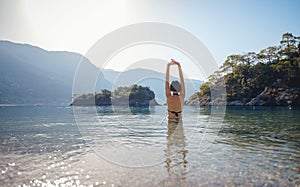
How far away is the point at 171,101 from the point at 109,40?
599 cm

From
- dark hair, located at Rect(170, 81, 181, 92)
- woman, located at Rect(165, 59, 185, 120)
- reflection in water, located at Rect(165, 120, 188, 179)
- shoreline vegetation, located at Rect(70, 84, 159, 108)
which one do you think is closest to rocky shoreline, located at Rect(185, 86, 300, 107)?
shoreline vegetation, located at Rect(70, 84, 159, 108)

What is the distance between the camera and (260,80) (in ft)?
329

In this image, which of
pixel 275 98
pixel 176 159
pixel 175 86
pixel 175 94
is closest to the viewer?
pixel 176 159

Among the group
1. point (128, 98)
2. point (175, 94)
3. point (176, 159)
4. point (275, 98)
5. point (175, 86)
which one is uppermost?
point (128, 98)

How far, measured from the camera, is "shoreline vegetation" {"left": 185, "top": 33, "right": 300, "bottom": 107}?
89938 mm

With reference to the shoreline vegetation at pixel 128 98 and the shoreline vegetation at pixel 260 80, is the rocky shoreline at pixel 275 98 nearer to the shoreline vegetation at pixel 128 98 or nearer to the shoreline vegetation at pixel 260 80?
the shoreline vegetation at pixel 260 80

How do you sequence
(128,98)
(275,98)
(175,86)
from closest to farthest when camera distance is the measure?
(175,86) < (275,98) < (128,98)

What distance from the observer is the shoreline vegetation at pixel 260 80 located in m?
89.9

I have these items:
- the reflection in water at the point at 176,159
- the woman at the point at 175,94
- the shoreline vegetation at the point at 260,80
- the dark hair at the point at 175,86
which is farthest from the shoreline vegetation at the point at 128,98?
the dark hair at the point at 175,86

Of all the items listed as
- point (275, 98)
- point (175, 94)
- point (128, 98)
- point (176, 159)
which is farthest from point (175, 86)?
point (128, 98)

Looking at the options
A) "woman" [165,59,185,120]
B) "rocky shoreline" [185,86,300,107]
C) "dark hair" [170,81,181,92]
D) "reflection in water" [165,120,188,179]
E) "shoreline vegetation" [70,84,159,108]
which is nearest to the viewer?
"reflection in water" [165,120,188,179]

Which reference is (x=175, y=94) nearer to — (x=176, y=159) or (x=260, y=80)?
(x=176, y=159)

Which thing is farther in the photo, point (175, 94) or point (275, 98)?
point (275, 98)

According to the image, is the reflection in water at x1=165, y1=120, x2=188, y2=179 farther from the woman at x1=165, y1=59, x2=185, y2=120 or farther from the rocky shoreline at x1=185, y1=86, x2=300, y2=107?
the rocky shoreline at x1=185, y1=86, x2=300, y2=107
